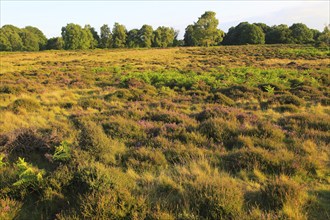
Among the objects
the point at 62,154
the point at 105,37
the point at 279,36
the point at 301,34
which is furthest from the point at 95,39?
the point at 62,154

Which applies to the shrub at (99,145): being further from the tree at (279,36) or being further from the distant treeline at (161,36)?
the tree at (279,36)

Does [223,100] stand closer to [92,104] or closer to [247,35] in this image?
[92,104]

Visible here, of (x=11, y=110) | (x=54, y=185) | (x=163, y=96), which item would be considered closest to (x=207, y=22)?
(x=163, y=96)

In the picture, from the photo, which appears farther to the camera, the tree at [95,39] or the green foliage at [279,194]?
the tree at [95,39]

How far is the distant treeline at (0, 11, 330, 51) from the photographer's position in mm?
70812

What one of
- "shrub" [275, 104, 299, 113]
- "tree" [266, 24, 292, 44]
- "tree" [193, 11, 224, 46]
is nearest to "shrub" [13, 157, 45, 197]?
"shrub" [275, 104, 299, 113]

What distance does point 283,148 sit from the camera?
238 inches

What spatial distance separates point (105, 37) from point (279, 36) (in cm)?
5149

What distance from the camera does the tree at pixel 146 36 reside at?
257 feet

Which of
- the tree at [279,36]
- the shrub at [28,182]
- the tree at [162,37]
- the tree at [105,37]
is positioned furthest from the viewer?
the tree at [105,37]

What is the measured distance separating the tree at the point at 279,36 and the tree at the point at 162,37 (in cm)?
2887

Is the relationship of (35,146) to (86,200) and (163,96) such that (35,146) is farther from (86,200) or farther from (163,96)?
(163,96)

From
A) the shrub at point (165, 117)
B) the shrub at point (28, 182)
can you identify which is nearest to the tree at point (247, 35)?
the shrub at point (165, 117)

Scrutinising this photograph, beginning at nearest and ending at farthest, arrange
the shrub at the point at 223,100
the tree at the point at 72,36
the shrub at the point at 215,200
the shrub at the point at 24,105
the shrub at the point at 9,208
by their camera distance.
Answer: the shrub at the point at 215,200
the shrub at the point at 9,208
the shrub at the point at 24,105
the shrub at the point at 223,100
the tree at the point at 72,36
